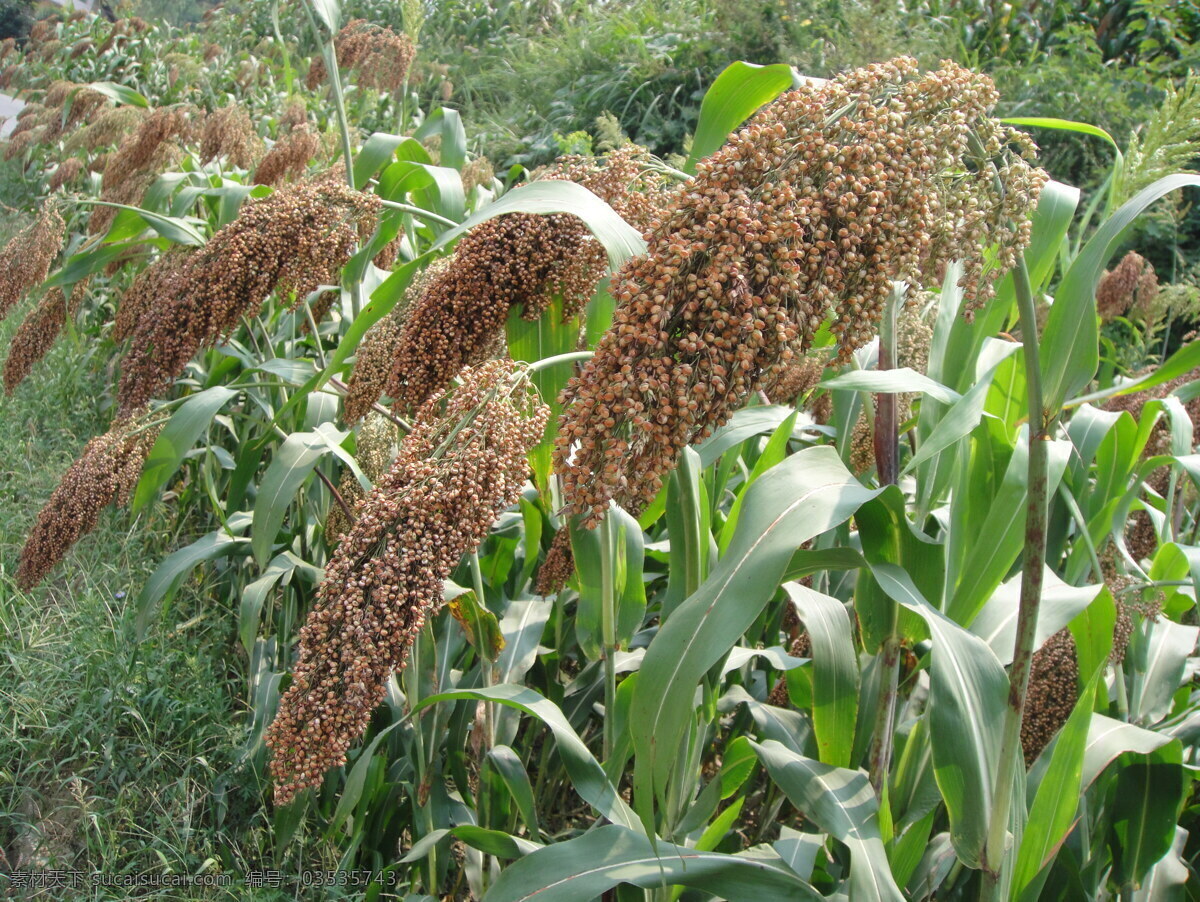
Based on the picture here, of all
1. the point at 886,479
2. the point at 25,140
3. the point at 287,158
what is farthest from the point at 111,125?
the point at 886,479

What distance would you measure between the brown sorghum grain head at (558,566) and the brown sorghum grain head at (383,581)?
1.98ft

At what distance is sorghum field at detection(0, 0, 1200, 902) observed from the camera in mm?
1244

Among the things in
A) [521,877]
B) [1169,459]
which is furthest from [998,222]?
[521,877]

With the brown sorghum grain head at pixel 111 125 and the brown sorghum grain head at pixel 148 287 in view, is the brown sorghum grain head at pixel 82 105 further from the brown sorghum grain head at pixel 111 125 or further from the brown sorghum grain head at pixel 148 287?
the brown sorghum grain head at pixel 148 287

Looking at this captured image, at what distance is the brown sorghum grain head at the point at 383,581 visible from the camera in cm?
147

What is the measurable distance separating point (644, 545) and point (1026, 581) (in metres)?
1.11

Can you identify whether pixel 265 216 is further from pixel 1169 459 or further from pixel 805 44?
pixel 805 44

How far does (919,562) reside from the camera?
187 centimetres

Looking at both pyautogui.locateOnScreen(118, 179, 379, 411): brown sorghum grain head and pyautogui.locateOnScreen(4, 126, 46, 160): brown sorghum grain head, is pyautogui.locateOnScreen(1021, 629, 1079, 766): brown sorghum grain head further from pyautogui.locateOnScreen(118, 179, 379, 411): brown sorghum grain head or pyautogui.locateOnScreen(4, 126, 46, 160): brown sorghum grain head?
pyautogui.locateOnScreen(4, 126, 46, 160): brown sorghum grain head

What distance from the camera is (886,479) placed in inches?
74.9

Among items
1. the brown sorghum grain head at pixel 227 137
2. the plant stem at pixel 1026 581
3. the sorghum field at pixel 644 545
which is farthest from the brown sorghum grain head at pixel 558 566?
the brown sorghum grain head at pixel 227 137

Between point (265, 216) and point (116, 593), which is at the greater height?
point (265, 216)

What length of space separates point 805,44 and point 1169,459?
7.40 metres

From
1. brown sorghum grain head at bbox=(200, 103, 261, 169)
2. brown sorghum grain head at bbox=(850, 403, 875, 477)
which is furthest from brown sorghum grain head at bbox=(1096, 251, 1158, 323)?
brown sorghum grain head at bbox=(200, 103, 261, 169)
